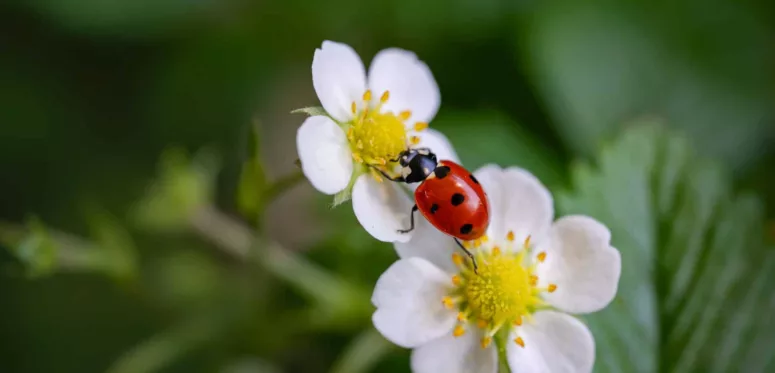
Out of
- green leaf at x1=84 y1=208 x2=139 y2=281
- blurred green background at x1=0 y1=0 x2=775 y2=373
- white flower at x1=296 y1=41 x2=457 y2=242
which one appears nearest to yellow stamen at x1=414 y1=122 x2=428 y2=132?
white flower at x1=296 y1=41 x2=457 y2=242

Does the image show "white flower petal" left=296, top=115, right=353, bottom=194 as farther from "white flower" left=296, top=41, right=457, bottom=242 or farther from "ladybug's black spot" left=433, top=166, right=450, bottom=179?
"ladybug's black spot" left=433, top=166, right=450, bottom=179

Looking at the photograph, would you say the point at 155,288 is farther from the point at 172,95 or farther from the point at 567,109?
the point at 567,109

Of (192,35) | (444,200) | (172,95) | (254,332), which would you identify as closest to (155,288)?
(254,332)

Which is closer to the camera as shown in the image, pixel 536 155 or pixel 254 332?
pixel 254 332

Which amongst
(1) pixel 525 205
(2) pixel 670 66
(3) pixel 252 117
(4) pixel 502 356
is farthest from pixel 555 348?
(2) pixel 670 66

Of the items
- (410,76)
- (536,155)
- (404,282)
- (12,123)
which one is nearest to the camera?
(404,282)
